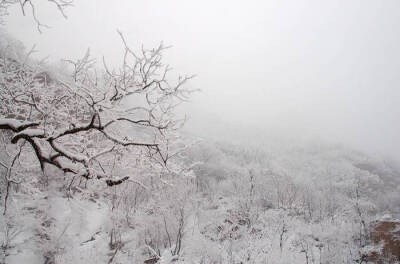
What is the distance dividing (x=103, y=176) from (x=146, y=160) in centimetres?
79

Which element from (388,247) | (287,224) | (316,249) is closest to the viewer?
(388,247)

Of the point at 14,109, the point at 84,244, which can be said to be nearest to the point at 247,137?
the point at 84,244

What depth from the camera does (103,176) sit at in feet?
12.9

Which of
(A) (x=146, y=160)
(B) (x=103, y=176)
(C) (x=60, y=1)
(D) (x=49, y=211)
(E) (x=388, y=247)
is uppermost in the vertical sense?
(C) (x=60, y=1)

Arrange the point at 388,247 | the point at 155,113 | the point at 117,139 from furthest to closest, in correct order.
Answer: the point at 388,247 < the point at 155,113 < the point at 117,139

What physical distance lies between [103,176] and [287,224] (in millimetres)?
16378

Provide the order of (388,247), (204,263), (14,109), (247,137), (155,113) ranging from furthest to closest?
(247,137) → (204,263) → (388,247) → (14,109) → (155,113)

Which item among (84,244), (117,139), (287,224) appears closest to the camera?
(117,139)

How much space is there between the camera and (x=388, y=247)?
1145cm

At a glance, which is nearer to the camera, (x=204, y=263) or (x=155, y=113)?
(x=155, y=113)

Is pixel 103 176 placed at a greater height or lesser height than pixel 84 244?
greater

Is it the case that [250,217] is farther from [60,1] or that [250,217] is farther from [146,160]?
[60,1]

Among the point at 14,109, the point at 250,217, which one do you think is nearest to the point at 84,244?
the point at 250,217

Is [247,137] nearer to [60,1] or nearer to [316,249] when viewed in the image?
[316,249]
